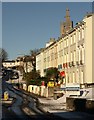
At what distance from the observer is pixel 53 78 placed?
64.4 metres

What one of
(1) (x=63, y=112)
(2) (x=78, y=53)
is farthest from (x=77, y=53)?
(1) (x=63, y=112)

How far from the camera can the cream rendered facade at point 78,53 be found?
48312mm

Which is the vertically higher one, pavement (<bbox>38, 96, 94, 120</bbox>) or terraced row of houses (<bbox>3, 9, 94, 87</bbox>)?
terraced row of houses (<bbox>3, 9, 94, 87</bbox>)

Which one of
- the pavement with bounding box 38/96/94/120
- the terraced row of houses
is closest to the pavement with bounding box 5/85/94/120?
the pavement with bounding box 38/96/94/120

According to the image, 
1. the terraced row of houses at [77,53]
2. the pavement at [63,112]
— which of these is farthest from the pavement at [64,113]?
the terraced row of houses at [77,53]

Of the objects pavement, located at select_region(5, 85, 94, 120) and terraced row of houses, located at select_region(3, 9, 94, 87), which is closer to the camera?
pavement, located at select_region(5, 85, 94, 120)

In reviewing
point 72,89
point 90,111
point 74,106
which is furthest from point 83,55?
point 90,111

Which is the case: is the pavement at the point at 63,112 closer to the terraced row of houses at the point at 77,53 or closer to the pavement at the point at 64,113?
the pavement at the point at 64,113

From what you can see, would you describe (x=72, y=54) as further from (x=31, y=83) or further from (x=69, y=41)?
(x=31, y=83)

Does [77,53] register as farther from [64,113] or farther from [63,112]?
[64,113]

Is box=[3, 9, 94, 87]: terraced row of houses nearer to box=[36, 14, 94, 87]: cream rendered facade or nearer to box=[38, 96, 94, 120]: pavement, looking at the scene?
box=[36, 14, 94, 87]: cream rendered facade

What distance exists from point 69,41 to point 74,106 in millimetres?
30030

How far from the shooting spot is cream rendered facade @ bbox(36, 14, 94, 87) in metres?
48.3

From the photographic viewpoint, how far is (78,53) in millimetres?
53562
